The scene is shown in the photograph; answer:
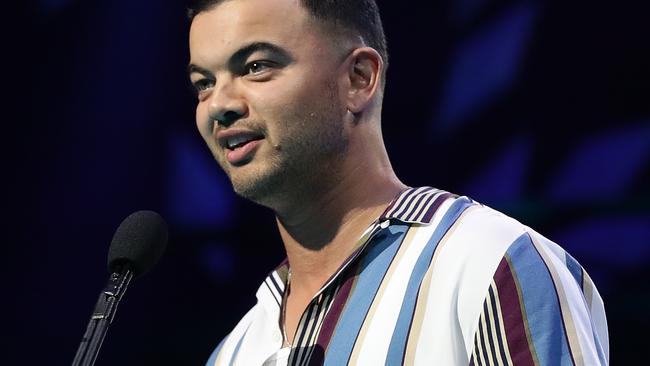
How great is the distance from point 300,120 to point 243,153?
4.1 inches

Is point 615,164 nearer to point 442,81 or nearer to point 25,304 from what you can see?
point 442,81

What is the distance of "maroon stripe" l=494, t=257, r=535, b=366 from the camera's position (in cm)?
140

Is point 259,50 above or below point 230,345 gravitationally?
above

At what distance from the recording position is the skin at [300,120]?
1725 mm

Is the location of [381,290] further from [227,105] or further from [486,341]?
[227,105]

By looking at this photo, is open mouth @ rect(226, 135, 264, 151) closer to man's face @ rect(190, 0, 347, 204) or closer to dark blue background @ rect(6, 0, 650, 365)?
man's face @ rect(190, 0, 347, 204)

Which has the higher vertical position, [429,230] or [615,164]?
[615,164]

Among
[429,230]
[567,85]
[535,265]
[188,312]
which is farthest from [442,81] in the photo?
[535,265]

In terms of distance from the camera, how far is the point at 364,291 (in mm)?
1657

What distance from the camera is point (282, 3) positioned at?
1.78 m

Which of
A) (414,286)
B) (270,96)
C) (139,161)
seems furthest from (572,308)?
(139,161)

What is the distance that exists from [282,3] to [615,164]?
104cm

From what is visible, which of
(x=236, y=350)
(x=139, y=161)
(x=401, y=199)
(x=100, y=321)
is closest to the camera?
(x=100, y=321)

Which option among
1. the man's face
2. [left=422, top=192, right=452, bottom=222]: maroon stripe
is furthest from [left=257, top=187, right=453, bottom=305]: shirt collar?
the man's face
